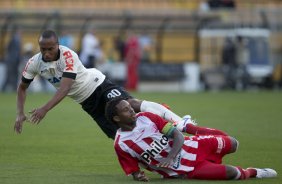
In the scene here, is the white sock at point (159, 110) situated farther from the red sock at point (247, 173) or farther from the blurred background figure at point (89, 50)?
the blurred background figure at point (89, 50)

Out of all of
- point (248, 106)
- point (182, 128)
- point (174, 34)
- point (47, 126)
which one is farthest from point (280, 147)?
point (174, 34)

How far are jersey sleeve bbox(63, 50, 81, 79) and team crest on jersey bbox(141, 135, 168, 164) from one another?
5.92 feet

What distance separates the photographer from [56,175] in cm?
1046

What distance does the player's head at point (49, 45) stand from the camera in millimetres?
10836

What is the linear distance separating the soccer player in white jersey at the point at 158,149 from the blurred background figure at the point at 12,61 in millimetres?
23596

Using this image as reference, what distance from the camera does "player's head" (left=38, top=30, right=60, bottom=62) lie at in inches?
427

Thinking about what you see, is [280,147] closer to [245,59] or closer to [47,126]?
[47,126]

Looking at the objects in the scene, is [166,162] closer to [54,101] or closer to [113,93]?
[54,101]

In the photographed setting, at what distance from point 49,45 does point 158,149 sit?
2.22 metres

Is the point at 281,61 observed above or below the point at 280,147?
below

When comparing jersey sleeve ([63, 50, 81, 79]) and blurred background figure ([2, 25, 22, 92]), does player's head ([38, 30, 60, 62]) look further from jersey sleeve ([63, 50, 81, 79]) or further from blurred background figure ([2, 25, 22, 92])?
blurred background figure ([2, 25, 22, 92])

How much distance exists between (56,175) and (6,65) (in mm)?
23775

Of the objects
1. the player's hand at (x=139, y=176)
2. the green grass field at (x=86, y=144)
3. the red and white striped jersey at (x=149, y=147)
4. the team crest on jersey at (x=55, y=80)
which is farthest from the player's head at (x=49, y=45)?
the player's hand at (x=139, y=176)

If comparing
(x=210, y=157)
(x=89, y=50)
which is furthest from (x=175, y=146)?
(x=89, y=50)
